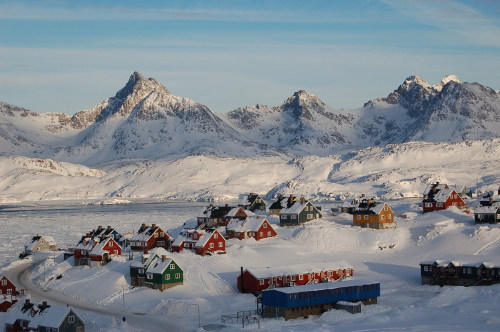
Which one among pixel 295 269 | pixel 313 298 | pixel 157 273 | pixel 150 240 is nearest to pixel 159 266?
pixel 157 273

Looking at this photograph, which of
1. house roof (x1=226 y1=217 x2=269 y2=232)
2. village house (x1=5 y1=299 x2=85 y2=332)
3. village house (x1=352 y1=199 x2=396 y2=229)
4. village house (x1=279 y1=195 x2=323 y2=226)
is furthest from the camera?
village house (x1=279 y1=195 x2=323 y2=226)

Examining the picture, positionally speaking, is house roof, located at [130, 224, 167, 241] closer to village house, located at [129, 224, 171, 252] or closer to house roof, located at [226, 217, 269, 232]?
village house, located at [129, 224, 171, 252]

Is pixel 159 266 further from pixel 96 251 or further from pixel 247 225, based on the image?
pixel 247 225

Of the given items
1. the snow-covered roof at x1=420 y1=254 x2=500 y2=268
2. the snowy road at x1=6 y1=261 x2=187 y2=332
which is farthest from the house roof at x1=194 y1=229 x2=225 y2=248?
the snow-covered roof at x1=420 y1=254 x2=500 y2=268

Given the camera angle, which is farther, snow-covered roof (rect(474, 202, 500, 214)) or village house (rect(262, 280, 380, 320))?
snow-covered roof (rect(474, 202, 500, 214))

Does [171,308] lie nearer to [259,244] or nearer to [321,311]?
[321,311]

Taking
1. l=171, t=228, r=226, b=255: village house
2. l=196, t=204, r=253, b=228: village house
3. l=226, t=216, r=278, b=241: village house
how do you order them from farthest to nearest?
l=196, t=204, r=253, b=228: village house < l=226, t=216, r=278, b=241: village house < l=171, t=228, r=226, b=255: village house

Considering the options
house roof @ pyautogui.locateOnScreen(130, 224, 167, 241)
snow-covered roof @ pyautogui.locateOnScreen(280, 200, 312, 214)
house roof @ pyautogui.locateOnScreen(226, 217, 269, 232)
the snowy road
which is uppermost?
snow-covered roof @ pyautogui.locateOnScreen(280, 200, 312, 214)

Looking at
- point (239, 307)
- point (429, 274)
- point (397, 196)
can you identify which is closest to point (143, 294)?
point (239, 307)
